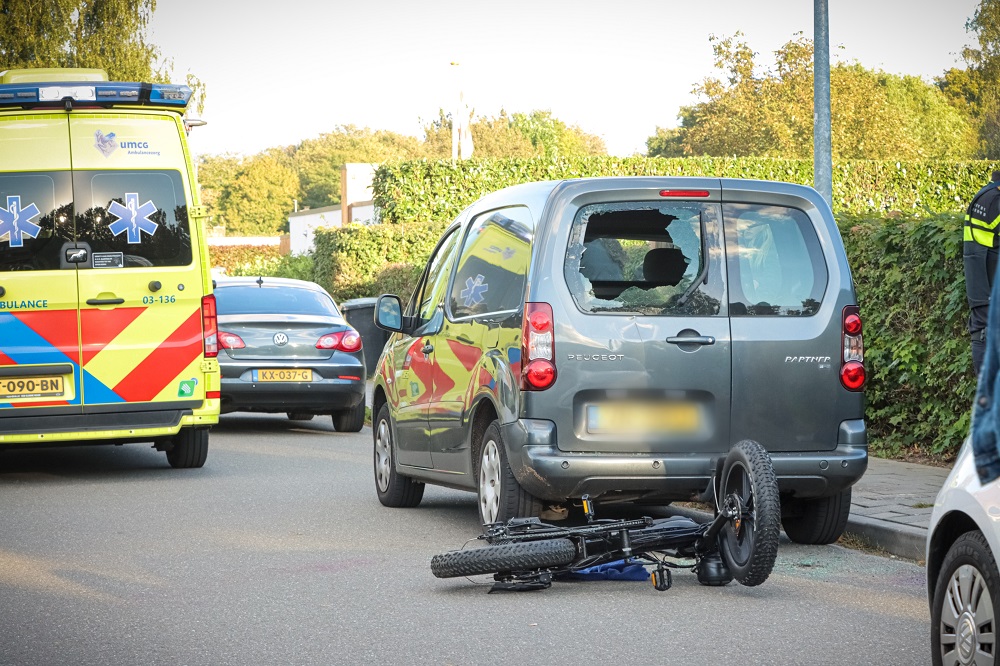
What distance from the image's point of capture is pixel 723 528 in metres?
6.52

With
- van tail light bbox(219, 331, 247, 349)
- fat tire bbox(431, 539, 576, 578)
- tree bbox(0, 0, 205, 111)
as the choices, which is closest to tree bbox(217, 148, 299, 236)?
tree bbox(0, 0, 205, 111)

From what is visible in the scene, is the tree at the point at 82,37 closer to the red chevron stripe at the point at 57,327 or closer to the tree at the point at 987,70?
the red chevron stripe at the point at 57,327

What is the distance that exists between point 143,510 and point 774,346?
4.46 m

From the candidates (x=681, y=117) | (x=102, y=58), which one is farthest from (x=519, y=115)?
(x=102, y=58)

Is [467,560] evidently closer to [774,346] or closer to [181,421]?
[774,346]

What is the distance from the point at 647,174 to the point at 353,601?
2689cm

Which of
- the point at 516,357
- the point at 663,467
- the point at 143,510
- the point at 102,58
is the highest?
the point at 102,58

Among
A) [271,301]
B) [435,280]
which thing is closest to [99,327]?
[435,280]

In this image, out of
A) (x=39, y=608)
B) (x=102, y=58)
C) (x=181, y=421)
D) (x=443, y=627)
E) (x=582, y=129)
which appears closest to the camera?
(x=443, y=627)

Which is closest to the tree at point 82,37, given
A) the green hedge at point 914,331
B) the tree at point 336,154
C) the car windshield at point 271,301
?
the car windshield at point 271,301

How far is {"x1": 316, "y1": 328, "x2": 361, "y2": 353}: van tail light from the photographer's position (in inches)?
583

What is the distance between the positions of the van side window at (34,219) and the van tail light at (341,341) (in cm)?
418

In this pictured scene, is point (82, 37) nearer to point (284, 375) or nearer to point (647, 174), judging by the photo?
point (647, 174)

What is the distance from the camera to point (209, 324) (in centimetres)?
1121
